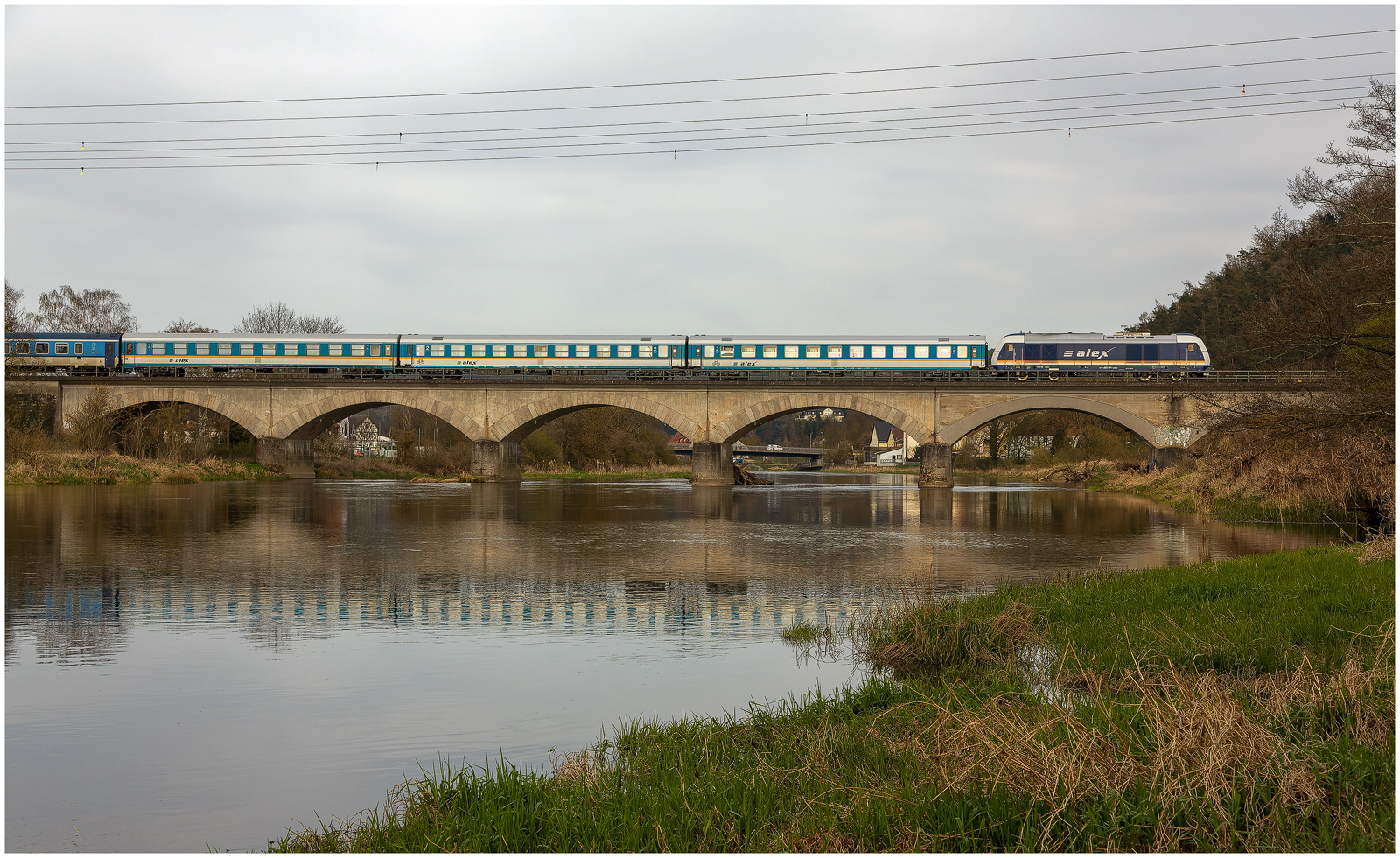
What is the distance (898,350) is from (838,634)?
41125mm

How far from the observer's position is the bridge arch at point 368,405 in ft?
171

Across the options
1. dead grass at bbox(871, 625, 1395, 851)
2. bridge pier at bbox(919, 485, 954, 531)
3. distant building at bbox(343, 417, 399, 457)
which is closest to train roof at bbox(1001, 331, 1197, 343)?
bridge pier at bbox(919, 485, 954, 531)

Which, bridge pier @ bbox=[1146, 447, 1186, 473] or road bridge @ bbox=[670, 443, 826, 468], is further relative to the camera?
road bridge @ bbox=[670, 443, 826, 468]

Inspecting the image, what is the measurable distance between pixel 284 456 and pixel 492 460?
38.0 ft

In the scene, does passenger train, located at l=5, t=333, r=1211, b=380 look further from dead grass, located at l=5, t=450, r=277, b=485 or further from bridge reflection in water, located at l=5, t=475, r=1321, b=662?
bridge reflection in water, located at l=5, t=475, r=1321, b=662

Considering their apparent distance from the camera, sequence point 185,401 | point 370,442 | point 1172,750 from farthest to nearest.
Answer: point 370,442 → point 185,401 → point 1172,750

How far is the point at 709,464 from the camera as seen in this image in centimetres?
5144

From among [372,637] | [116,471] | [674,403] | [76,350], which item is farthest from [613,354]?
[372,637]

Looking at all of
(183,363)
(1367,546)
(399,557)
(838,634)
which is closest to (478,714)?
(838,634)

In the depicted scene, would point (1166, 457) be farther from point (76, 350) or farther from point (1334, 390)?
point (76, 350)

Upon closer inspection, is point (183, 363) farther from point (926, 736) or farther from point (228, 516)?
point (926, 736)

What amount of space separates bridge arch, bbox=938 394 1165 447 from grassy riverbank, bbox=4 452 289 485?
3547 centimetres

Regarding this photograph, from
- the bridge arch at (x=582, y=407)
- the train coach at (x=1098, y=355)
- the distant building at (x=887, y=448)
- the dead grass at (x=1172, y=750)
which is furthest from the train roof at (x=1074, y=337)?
the distant building at (x=887, y=448)

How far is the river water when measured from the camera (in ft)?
19.7
